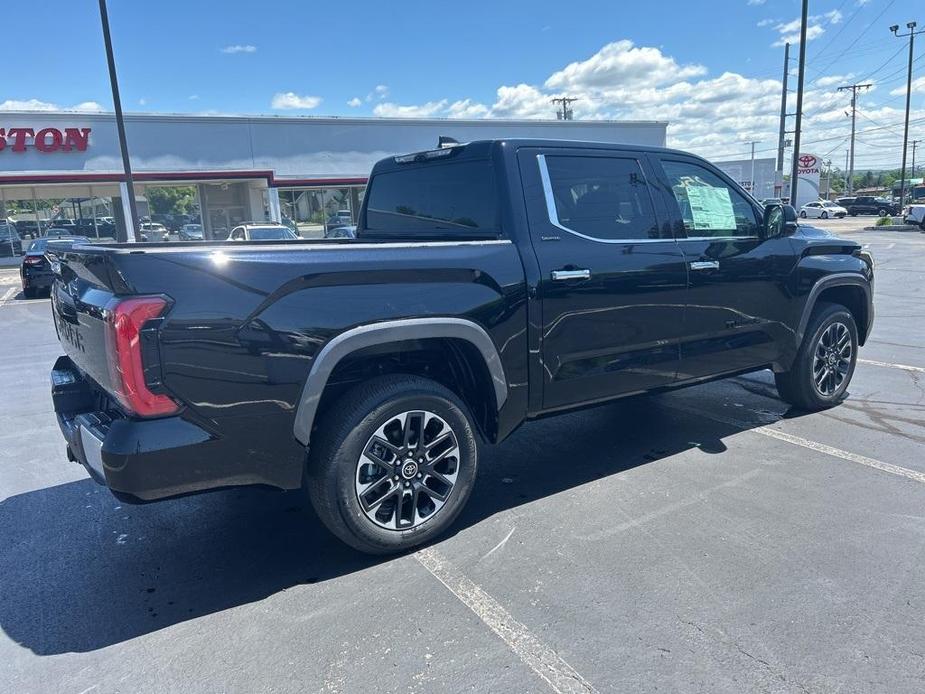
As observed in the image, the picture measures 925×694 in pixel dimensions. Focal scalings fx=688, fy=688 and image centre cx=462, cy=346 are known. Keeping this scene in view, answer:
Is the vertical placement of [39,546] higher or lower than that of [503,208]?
lower

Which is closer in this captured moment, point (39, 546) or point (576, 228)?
point (39, 546)

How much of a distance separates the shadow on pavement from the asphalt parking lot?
0.01m

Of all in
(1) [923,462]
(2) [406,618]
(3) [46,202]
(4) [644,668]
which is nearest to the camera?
(4) [644,668]

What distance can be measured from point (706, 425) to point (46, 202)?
94.5 ft

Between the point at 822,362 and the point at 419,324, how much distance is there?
3.84 metres

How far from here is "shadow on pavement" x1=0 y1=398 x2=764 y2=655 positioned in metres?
2.98

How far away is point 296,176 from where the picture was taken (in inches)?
1123

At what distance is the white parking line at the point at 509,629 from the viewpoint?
2.48 meters

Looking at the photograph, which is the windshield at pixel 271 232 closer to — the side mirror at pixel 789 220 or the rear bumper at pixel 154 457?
the side mirror at pixel 789 220

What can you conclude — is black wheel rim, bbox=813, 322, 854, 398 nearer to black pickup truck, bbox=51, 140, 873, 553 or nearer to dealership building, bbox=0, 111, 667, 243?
black pickup truck, bbox=51, 140, 873, 553

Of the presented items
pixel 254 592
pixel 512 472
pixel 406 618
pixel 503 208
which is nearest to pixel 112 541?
pixel 254 592

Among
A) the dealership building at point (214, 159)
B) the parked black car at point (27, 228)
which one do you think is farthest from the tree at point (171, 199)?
the parked black car at point (27, 228)

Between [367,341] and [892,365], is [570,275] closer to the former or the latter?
[367,341]

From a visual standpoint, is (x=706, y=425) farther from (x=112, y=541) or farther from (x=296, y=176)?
(x=296, y=176)
